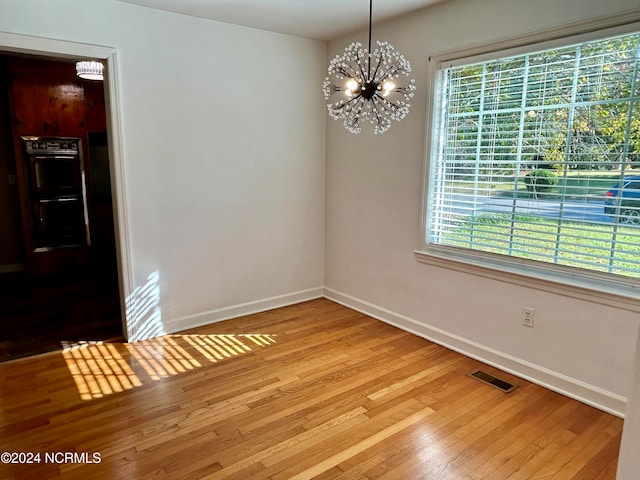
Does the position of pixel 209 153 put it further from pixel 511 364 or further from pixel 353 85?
pixel 511 364

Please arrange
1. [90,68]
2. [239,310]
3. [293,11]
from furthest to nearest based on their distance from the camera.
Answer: [239,310] < [90,68] < [293,11]

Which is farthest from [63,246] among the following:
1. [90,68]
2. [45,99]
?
[90,68]

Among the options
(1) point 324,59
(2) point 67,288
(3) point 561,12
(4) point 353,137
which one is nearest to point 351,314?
(4) point 353,137

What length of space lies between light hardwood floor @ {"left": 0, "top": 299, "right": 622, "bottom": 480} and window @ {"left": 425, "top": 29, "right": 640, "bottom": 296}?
94 cm

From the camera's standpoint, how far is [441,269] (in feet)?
11.2

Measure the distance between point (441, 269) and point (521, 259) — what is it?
2.15ft

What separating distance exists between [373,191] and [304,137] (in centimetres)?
95

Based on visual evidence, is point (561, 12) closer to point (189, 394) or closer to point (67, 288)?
point (189, 394)

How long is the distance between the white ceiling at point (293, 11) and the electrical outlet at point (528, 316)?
2341 millimetres

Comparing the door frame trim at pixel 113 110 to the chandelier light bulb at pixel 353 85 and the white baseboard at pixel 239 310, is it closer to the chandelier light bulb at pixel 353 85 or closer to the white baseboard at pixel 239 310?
the white baseboard at pixel 239 310

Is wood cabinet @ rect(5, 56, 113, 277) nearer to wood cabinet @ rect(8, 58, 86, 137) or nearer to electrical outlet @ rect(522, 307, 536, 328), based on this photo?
wood cabinet @ rect(8, 58, 86, 137)

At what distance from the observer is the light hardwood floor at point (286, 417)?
2.09m

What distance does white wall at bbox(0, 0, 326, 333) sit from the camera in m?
3.22

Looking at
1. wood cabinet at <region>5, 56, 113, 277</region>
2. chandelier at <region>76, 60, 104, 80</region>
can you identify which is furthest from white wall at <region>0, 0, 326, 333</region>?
wood cabinet at <region>5, 56, 113, 277</region>
